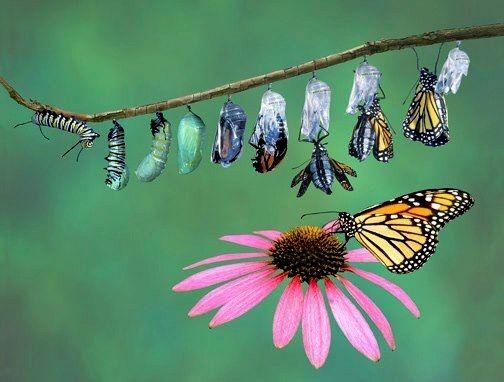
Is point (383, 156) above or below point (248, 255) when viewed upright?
above

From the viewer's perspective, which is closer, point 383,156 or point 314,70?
point 314,70

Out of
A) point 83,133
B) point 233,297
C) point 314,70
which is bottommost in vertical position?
point 233,297

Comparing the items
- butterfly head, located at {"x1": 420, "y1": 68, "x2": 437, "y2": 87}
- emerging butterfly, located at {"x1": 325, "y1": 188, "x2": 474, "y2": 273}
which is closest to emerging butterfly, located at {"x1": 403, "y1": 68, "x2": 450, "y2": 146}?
butterfly head, located at {"x1": 420, "y1": 68, "x2": 437, "y2": 87}

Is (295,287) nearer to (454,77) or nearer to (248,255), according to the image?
(248,255)

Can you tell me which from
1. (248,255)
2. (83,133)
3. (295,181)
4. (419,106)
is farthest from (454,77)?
(83,133)

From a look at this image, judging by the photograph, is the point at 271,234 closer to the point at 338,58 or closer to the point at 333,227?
the point at 333,227

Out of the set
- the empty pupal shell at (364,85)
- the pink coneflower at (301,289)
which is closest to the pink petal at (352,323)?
the pink coneflower at (301,289)

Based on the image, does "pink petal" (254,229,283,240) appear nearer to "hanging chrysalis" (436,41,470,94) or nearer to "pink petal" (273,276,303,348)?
"pink petal" (273,276,303,348)
